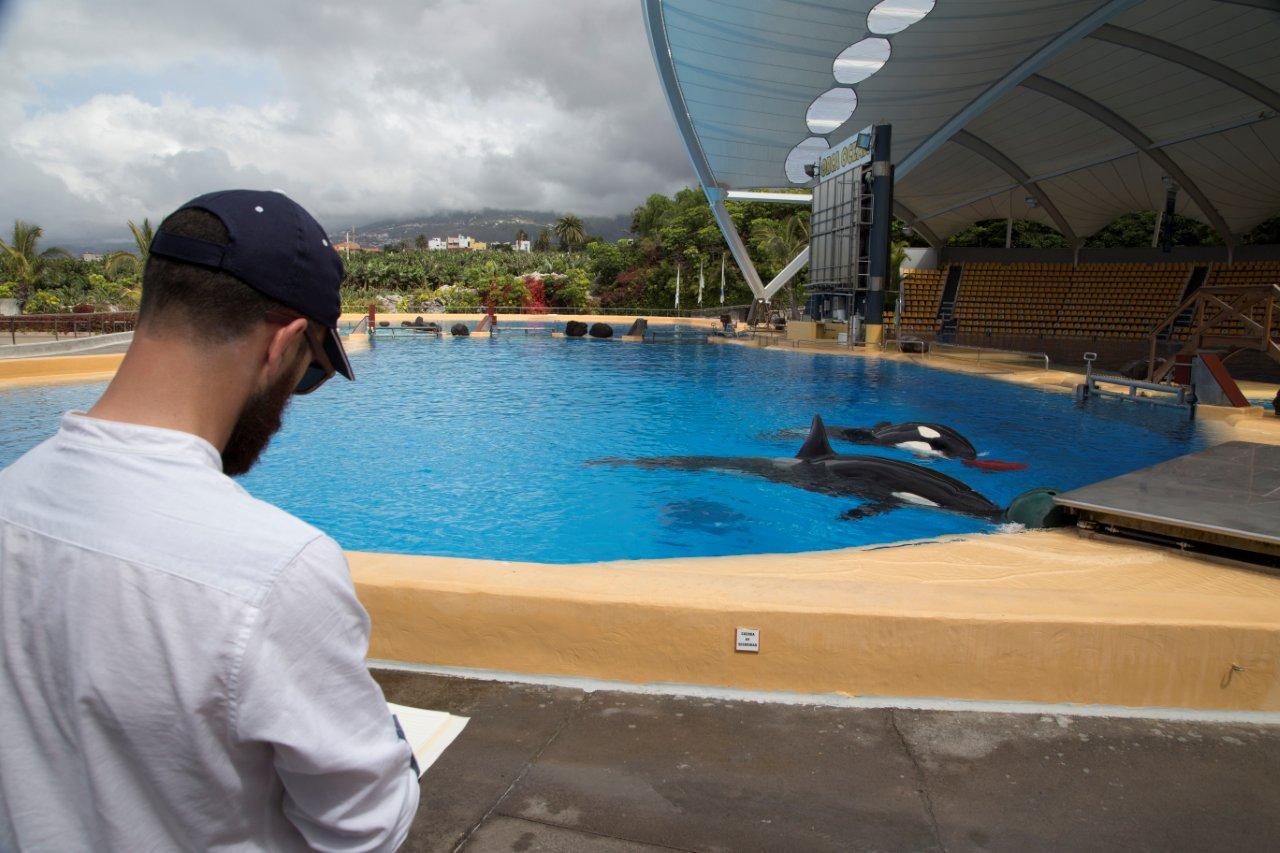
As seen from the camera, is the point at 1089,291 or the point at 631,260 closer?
the point at 1089,291

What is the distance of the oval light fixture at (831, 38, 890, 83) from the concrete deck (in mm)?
24870

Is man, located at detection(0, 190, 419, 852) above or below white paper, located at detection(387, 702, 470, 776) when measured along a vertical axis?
above

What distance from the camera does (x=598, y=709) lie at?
9.04ft

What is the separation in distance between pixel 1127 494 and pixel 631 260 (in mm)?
51846

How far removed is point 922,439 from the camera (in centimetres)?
1091

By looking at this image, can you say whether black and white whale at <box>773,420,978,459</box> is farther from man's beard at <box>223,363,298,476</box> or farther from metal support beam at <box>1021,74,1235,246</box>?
metal support beam at <box>1021,74,1235,246</box>

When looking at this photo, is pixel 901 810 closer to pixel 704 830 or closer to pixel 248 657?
pixel 704 830

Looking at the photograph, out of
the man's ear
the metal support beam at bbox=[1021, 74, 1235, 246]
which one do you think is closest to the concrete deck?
the man's ear

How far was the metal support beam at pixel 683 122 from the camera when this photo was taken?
2636 cm

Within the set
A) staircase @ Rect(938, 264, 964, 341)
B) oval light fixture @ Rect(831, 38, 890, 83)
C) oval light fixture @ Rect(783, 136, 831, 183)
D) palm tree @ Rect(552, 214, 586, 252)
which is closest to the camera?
oval light fixture @ Rect(831, 38, 890, 83)

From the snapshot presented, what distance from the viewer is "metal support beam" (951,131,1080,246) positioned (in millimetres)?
33250

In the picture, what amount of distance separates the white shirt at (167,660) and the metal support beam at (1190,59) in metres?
27.3

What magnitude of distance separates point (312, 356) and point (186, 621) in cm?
45

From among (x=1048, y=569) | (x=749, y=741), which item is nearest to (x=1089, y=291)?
(x=1048, y=569)
